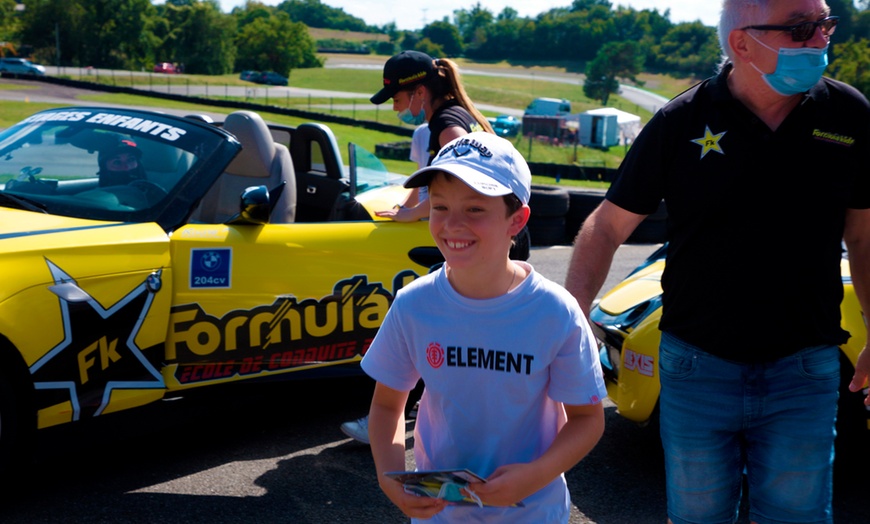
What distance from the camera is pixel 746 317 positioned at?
2416mm

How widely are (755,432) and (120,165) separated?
10.0 feet

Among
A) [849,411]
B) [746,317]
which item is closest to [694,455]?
[746,317]

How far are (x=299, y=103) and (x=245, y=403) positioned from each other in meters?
55.1

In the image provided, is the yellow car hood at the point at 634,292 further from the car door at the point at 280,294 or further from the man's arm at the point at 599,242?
the man's arm at the point at 599,242

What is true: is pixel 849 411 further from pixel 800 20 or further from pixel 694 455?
pixel 800 20

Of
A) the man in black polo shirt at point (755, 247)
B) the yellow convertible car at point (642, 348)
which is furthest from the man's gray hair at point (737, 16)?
the yellow convertible car at point (642, 348)

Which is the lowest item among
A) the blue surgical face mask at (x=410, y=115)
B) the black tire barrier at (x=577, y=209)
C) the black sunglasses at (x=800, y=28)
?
the black tire barrier at (x=577, y=209)

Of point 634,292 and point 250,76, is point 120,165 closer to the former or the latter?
point 634,292

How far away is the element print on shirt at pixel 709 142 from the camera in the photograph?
2.44m

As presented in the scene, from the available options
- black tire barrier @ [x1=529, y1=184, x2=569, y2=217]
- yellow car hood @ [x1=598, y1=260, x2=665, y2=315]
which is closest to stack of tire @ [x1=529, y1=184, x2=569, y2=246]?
black tire barrier @ [x1=529, y1=184, x2=569, y2=217]

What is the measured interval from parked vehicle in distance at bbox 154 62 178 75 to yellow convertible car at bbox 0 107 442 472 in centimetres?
8469

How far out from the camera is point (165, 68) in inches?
3430

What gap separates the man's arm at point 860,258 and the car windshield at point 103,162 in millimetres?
2828

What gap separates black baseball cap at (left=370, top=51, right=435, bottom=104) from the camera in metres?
4.48
